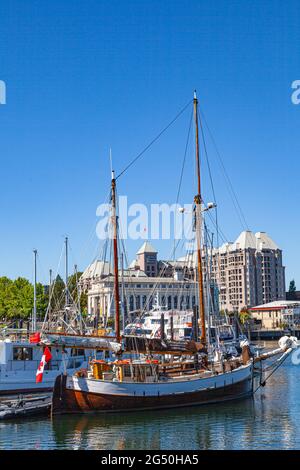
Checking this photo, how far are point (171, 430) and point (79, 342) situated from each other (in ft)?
37.1

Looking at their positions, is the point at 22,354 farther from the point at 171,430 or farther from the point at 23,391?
the point at 171,430

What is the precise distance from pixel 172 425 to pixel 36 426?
8576mm

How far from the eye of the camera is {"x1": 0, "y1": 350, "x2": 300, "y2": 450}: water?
33938mm

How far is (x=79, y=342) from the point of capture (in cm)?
4609

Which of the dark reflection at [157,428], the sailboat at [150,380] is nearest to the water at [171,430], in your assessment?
the dark reflection at [157,428]

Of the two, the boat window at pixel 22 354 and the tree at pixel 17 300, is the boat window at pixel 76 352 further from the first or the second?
the tree at pixel 17 300

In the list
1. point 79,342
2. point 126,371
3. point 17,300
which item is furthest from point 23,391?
point 17,300

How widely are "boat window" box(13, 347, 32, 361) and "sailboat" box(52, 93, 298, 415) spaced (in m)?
7.70

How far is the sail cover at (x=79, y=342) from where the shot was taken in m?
45.1

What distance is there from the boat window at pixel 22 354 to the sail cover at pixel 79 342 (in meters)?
7.93

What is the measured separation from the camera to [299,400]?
5062cm

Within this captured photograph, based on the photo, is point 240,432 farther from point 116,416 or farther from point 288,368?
Answer: point 288,368
